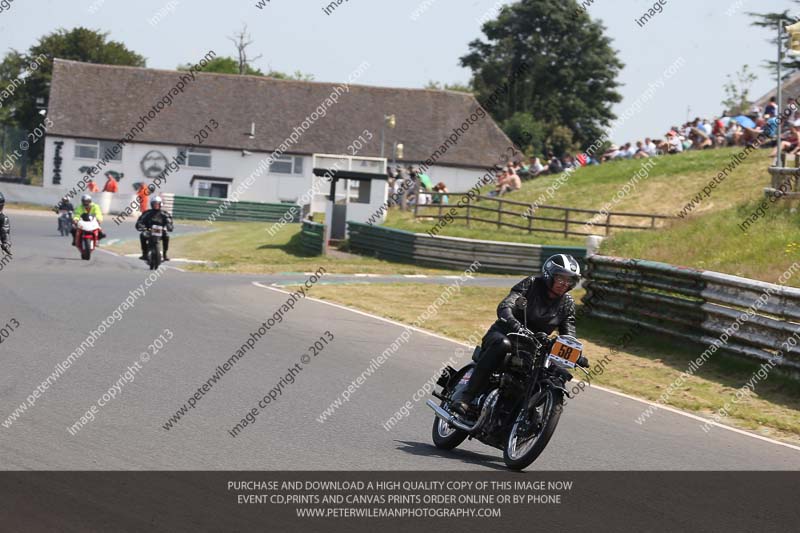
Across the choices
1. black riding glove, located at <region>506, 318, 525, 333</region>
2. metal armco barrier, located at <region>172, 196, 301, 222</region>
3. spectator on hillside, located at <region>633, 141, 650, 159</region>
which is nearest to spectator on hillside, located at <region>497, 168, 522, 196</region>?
spectator on hillside, located at <region>633, 141, 650, 159</region>

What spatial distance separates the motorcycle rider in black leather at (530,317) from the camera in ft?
29.0

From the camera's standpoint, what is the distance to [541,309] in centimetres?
898

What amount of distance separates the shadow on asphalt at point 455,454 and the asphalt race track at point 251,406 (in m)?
0.01

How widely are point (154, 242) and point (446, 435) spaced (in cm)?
1832

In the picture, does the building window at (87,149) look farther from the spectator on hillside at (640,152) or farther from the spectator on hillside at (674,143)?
the spectator on hillside at (674,143)

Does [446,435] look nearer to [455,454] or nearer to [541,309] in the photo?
[455,454]

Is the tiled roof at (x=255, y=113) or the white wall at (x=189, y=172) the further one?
the tiled roof at (x=255, y=113)

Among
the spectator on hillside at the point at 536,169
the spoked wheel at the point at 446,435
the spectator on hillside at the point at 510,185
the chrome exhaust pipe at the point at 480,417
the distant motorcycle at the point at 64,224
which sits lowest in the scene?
the distant motorcycle at the point at 64,224

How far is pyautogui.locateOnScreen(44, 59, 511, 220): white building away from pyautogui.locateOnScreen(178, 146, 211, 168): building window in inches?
2.4

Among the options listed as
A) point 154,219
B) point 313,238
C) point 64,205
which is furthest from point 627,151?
point 154,219

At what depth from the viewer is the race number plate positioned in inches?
325

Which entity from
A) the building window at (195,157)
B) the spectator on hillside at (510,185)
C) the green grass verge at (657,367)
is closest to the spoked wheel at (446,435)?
the green grass verge at (657,367)

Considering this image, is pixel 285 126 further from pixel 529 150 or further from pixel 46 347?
pixel 46 347
